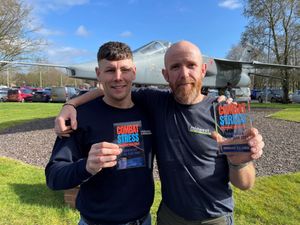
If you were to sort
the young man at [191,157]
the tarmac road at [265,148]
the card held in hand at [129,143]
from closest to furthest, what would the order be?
1. the card held in hand at [129,143]
2. the young man at [191,157]
3. the tarmac road at [265,148]

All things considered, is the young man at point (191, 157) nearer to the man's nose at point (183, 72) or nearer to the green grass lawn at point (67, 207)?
the man's nose at point (183, 72)

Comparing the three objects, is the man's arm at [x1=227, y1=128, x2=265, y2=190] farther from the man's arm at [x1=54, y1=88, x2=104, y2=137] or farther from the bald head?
the man's arm at [x1=54, y1=88, x2=104, y2=137]

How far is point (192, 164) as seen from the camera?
213cm

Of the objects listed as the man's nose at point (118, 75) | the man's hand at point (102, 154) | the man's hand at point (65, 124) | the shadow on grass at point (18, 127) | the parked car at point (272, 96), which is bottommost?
the shadow on grass at point (18, 127)

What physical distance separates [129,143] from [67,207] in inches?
130

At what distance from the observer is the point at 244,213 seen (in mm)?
4668

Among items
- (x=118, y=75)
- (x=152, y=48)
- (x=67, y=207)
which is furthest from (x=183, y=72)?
(x=152, y=48)

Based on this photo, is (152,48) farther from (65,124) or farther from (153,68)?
(65,124)

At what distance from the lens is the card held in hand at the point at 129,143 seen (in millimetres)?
1895

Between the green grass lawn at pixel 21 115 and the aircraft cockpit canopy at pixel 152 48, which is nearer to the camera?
the aircraft cockpit canopy at pixel 152 48

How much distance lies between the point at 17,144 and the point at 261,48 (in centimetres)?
3551

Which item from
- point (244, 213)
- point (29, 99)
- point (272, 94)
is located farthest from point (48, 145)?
point (272, 94)

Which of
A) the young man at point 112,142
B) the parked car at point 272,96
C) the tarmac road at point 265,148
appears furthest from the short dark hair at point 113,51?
the parked car at point 272,96

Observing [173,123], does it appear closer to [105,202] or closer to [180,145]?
[180,145]
